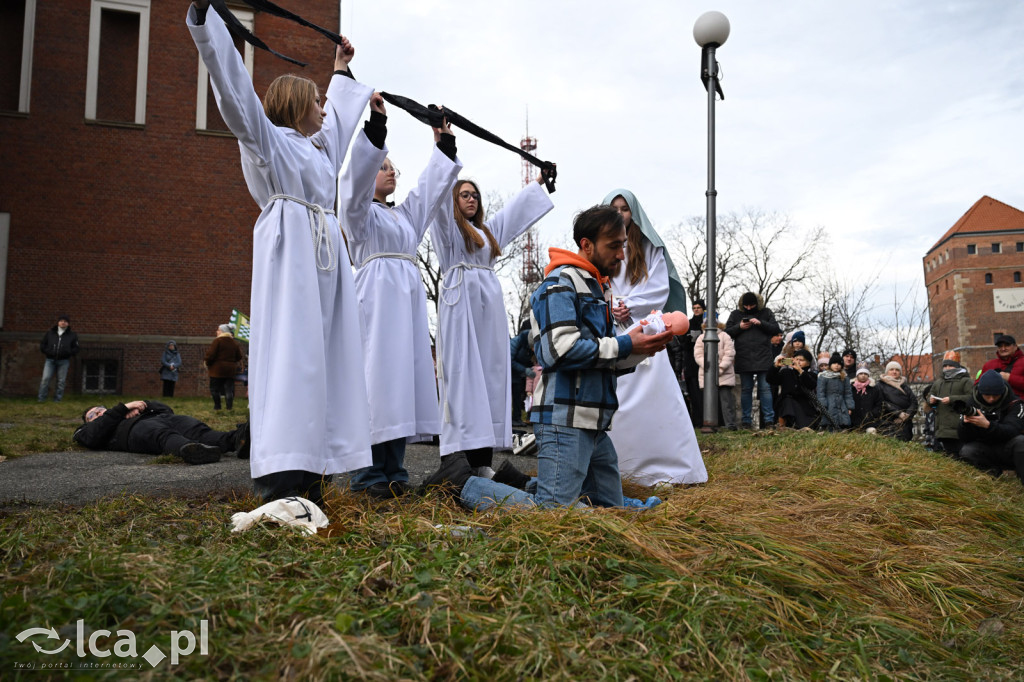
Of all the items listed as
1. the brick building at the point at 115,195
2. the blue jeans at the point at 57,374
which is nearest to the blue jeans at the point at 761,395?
the blue jeans at the point at 57,374

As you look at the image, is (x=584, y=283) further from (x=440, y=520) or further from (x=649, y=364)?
(x=649, y=364)

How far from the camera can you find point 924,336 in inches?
849

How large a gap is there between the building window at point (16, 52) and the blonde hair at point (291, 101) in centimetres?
2080

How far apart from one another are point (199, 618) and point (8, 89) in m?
Answer: 24.4

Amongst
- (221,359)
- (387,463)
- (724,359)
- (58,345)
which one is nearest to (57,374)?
(58,345)

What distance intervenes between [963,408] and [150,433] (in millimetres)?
8406

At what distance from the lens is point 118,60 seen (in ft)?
72.1

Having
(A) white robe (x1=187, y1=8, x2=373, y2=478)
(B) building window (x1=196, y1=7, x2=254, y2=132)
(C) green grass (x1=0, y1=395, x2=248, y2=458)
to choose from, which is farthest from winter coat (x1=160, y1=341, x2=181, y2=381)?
(A) white robe (x1=187, y1=8, x2=373, y2=478)

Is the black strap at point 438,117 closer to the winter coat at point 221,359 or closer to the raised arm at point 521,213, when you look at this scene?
the raised arm at point 521,213

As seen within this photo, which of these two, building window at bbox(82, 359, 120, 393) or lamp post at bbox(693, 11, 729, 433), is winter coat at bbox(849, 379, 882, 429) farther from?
building window at bbox(82, 359, 120, 393)

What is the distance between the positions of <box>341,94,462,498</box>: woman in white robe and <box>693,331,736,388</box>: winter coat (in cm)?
736

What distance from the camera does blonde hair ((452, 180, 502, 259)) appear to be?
245 inches

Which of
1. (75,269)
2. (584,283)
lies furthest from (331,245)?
(75,269)

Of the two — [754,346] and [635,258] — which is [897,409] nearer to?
[754,346]
